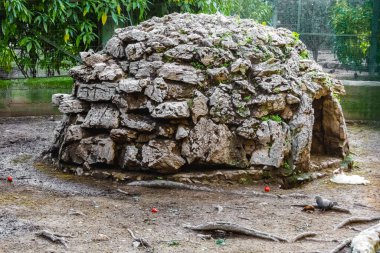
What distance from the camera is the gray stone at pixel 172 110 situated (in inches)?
268

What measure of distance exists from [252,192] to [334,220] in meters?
1.06

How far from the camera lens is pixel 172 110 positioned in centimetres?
683

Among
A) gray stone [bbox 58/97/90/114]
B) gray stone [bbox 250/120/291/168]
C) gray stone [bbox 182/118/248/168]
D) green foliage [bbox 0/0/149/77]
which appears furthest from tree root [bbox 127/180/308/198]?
green foliage [bbox 0/0/149/77]

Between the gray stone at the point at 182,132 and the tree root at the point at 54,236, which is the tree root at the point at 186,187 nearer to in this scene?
the gray stone at the point at 182,132

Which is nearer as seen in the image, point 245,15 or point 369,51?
point 369,51

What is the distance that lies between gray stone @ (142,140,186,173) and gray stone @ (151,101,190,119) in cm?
27

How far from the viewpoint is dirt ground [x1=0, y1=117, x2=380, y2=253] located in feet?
Answer: 15.9

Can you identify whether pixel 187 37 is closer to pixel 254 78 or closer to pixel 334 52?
pixel 254 78

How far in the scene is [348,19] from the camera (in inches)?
440

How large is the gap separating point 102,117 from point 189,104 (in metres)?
0.93

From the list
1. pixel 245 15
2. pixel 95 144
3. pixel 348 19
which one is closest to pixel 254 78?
pixel 95 144

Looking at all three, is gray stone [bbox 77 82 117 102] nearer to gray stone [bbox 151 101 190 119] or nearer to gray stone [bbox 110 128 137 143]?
gray stone [bbox 110 128 137 143]

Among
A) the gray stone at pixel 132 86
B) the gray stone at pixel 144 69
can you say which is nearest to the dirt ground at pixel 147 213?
the gray stone at pixel 132 86

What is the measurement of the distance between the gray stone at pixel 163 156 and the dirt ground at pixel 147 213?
30cm
